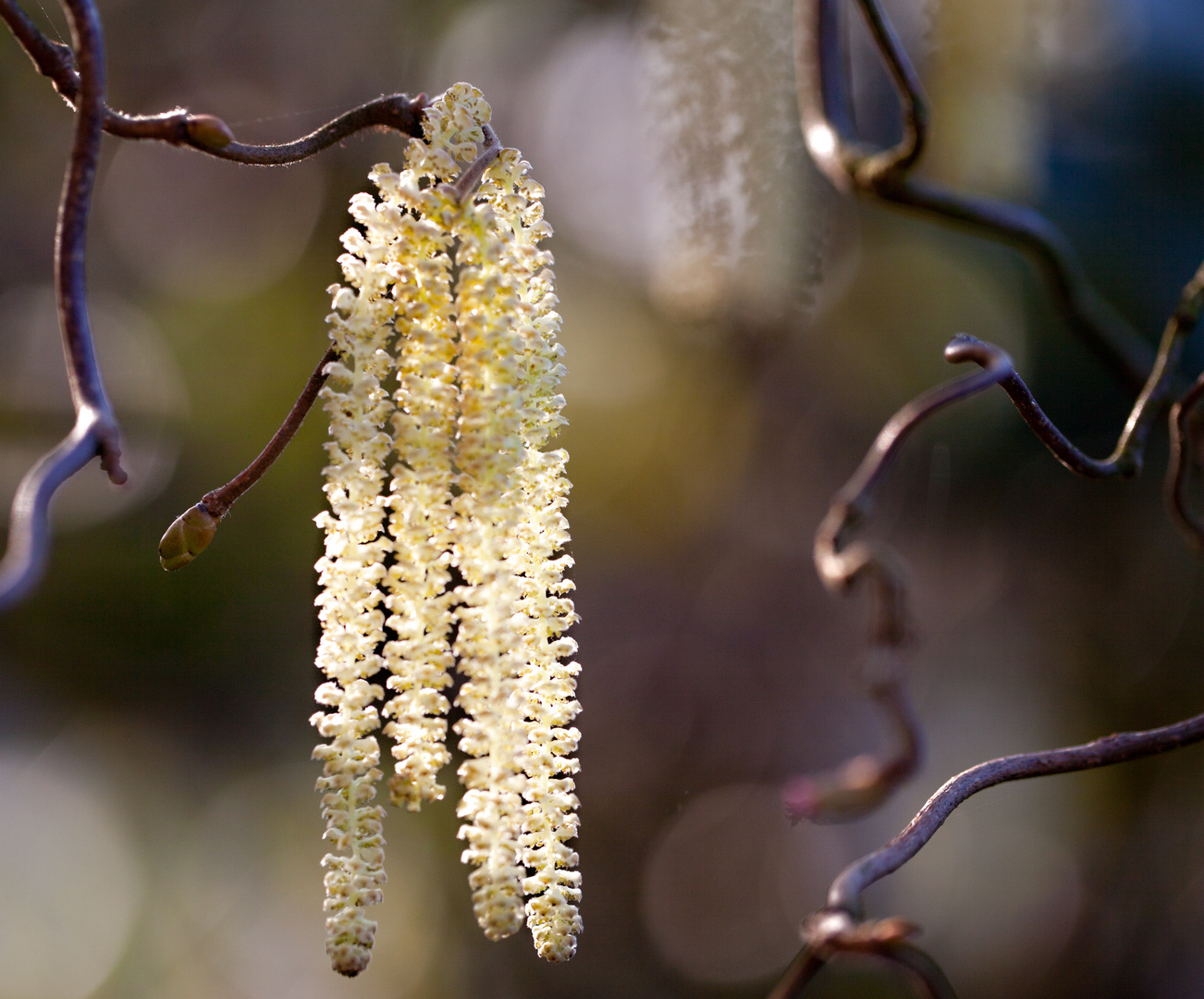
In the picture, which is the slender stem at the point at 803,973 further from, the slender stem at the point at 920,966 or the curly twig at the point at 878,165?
the curly twig at the point at 878,165

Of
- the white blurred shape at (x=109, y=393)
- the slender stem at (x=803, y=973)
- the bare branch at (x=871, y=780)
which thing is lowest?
the white blurred shape at (x=109, y=393)

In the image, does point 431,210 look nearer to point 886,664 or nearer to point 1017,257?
point 886,664

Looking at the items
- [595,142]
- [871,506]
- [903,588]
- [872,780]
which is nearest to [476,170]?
[871,506]

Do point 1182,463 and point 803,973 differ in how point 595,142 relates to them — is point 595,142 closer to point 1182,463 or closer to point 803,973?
point 1182,463

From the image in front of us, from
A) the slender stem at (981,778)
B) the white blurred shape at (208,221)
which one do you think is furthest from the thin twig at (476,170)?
the white blurred shape at (208,221)

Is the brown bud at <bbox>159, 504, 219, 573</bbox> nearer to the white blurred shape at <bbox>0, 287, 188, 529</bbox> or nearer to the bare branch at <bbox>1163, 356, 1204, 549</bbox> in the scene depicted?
the bare branch at <bbox>1163, 356, 1204, 549</bbox>

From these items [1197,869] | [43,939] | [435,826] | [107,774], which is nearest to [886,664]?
[1197,869]

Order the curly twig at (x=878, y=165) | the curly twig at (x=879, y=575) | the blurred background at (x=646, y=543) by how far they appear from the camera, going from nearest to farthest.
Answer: the curly twig at (x=879, y=575), the curly twig at (x=878, y=165), the blurred background at (x=646, y=543)
